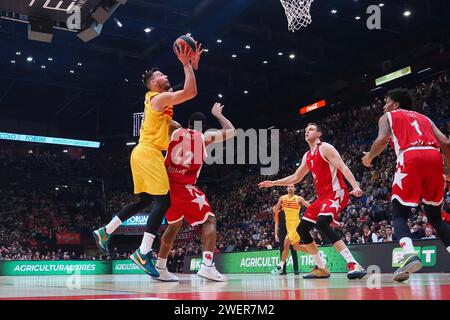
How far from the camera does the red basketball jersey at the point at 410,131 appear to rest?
4.54 m

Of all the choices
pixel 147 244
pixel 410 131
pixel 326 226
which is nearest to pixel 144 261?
pixel 147 244

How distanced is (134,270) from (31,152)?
17650 mm

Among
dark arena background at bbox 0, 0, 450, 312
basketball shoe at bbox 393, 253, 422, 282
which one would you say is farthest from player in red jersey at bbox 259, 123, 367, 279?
dark arena background at bbox 0, 0, 450, 312

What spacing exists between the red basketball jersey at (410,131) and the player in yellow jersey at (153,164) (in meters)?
1.92

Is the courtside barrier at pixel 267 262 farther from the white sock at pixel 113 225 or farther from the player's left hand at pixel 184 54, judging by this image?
the player's left hand at pixel 184 54

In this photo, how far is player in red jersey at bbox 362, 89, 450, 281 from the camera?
4418mm

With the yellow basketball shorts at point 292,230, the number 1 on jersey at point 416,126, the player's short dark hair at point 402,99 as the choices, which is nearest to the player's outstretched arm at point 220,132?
the player's short dark hair at point 402,99

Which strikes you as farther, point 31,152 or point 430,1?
point 31,152

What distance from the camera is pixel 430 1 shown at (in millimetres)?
17438

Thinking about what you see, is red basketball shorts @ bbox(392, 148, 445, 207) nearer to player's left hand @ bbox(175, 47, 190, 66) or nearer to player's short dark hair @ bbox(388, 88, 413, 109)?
player's short dark hair @ bbox(388, 88, 413, 109)
